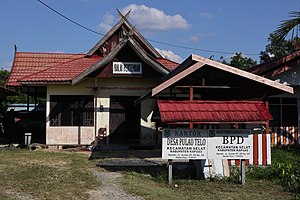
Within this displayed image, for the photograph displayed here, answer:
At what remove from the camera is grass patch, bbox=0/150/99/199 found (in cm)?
829

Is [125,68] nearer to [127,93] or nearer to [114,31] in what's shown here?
[127,93]

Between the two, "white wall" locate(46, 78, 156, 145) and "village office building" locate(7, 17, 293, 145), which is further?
"white wall" locate(46, 78, 156, 145)

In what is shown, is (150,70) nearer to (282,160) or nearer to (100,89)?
(100,89)

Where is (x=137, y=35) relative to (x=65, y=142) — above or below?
above

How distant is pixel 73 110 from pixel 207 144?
30.3 ft

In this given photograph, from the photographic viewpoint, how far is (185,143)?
979 centimetres

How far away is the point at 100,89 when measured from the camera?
17516 mm

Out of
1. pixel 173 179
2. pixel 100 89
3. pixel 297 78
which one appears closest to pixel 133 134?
pixel 100 89


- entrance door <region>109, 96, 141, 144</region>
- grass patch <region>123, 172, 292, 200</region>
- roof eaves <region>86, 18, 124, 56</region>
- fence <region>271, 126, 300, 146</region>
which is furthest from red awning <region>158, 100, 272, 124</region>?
roof eaves <region>86, 18, 124, 56</region>

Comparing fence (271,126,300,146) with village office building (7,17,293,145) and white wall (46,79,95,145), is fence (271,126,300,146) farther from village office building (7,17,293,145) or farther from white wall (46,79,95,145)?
white wall (46,79,95,145)

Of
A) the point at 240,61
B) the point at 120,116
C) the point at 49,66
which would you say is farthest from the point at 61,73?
the point at 240,61

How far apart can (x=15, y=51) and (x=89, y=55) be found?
439 centimetres

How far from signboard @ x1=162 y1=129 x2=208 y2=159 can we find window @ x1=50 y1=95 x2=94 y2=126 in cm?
848

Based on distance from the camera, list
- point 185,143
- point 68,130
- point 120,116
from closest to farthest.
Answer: point 185,143 < point 68,130 < point 120,116
